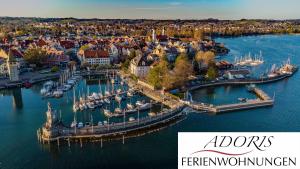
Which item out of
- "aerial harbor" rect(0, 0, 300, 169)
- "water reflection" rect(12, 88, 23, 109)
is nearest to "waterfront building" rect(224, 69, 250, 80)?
"aerial harbor" rect(0, 0, 300, 169)

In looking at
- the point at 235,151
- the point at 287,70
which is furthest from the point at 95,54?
the point at 235,151

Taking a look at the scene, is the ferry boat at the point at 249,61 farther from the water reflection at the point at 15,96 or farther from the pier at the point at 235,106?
the water reflection at the point at 15,96

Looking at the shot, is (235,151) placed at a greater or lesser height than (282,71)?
greater

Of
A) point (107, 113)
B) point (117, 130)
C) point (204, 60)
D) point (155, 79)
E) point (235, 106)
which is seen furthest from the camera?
point (204, 60)

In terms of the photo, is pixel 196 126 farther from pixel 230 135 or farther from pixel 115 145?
pixel 230 135

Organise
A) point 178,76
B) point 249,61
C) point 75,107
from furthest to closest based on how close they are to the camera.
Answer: point 249,61, point 178,76, point 75,107

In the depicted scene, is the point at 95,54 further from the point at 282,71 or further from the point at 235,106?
the point at 282,71

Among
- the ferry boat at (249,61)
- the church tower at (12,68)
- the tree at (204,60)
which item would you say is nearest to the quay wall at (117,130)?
the church tower at (12,68)

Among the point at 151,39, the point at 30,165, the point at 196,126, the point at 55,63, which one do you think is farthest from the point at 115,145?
the point at 151,39
